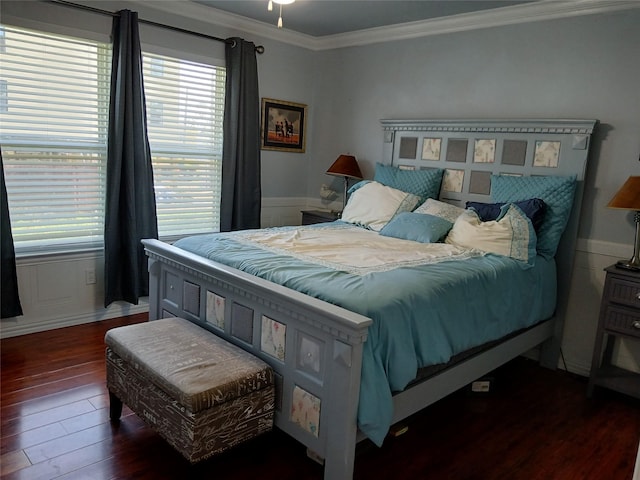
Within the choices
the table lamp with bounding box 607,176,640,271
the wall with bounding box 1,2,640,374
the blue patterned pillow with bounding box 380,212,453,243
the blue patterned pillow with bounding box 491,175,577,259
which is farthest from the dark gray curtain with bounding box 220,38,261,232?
the table lamp with bounding box 607,176,640,271

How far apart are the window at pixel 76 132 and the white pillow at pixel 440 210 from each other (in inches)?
75.4

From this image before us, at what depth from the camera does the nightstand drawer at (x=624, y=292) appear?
2713 millimetres

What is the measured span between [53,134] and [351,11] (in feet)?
7.64

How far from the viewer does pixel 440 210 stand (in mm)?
3443

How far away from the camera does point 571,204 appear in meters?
3.11

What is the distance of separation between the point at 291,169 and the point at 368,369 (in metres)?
3.20

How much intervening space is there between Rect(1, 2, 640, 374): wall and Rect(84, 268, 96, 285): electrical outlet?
30 millimetres

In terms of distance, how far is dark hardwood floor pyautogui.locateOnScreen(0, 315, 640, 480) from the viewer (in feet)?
6.84

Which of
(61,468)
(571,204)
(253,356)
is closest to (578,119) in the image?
(571,204)

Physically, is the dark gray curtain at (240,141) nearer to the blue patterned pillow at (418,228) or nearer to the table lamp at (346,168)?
the table lamp at (346,168)

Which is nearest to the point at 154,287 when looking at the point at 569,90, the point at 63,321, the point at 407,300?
the point at 63,321

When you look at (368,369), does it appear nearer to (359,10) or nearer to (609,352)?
(609,352)

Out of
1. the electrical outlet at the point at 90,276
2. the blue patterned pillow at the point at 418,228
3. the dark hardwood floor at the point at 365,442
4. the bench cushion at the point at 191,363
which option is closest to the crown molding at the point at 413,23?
the blue patterned pillow at the point at 418,228

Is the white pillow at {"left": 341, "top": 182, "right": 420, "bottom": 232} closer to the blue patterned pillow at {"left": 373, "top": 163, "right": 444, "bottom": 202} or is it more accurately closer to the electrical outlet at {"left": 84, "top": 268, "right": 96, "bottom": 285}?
the blue patterned pillow at {"left": 373, "top": 163, "right": 444, "bottom": 202}
